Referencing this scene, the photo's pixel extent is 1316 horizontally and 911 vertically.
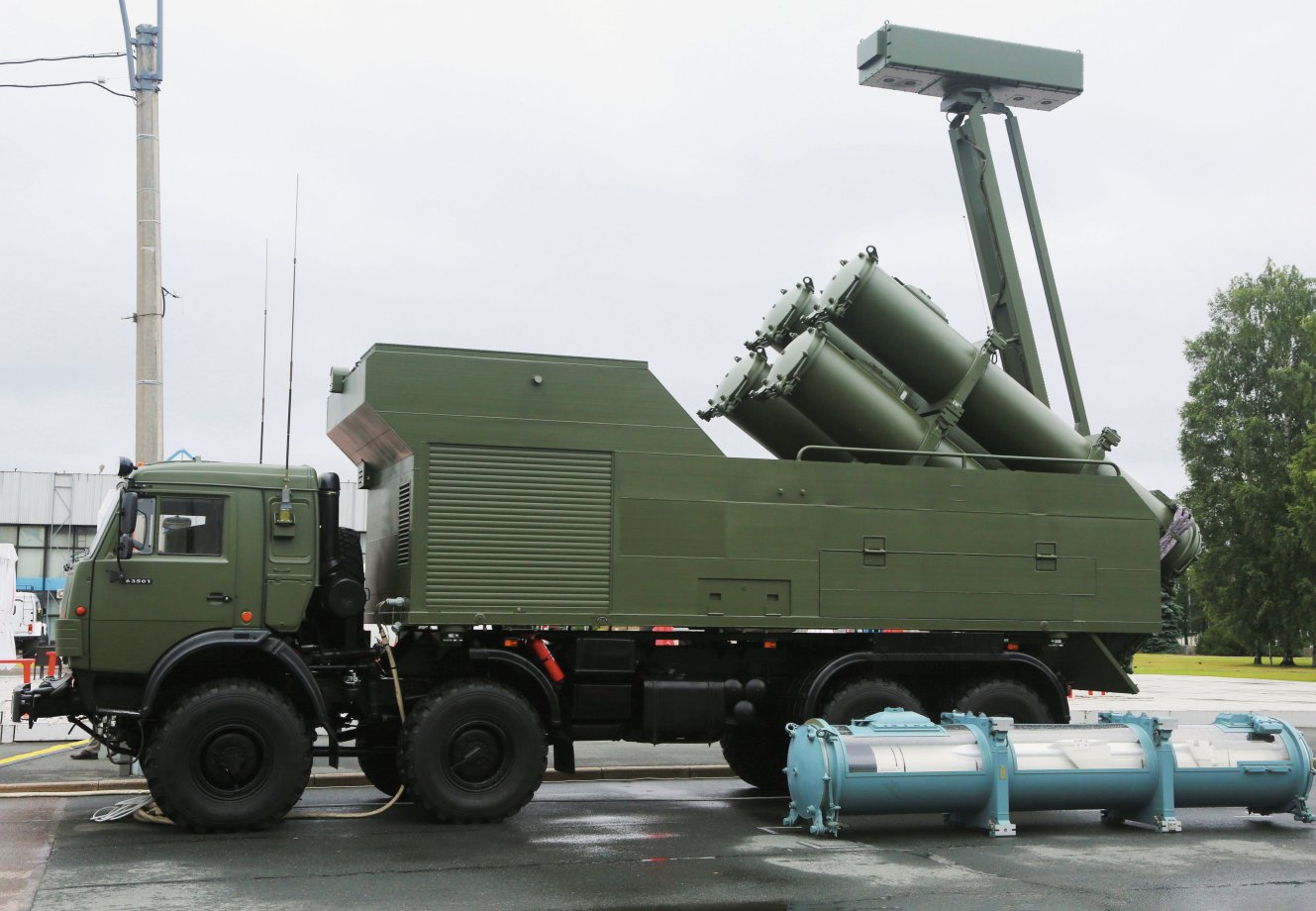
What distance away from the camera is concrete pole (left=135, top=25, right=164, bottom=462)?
13.3 metres

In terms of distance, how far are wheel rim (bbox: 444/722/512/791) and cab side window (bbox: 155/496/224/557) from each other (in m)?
2.41

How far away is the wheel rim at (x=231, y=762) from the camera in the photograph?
33.9 feet

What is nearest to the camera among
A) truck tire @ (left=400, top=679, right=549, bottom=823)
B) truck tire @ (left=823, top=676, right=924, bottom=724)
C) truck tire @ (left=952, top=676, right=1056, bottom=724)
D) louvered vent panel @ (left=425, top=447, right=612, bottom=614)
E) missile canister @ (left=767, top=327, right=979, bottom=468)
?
truck tire @ (left=400, top=679, right=549, bottom=823)

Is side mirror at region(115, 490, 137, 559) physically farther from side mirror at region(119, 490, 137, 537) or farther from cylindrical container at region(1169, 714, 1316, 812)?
cylindrical container at region(1169, 714, 1316, 812)

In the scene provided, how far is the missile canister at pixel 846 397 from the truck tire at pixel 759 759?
296 cm

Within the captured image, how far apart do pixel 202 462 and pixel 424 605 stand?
7.09ft

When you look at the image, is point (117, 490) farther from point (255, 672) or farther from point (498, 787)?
point (498, 787)

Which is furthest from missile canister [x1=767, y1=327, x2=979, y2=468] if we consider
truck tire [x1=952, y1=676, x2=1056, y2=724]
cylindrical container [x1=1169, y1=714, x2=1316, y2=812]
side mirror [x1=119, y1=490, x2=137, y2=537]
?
side mirror [x1=119, y1=490, x2=137, y2=537]

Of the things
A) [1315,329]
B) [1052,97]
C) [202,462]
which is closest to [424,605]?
[202,462]

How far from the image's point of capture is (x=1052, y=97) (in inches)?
637

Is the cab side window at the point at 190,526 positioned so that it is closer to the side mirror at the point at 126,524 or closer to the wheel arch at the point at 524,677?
the side mirror at the point at 126,524

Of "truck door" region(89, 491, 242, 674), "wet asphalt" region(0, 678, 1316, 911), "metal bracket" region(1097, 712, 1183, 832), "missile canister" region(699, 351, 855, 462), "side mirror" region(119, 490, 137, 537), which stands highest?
"missile canister" region(699, 351, 855, 462)

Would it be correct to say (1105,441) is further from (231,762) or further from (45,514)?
(45,514)

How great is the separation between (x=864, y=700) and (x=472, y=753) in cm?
344
